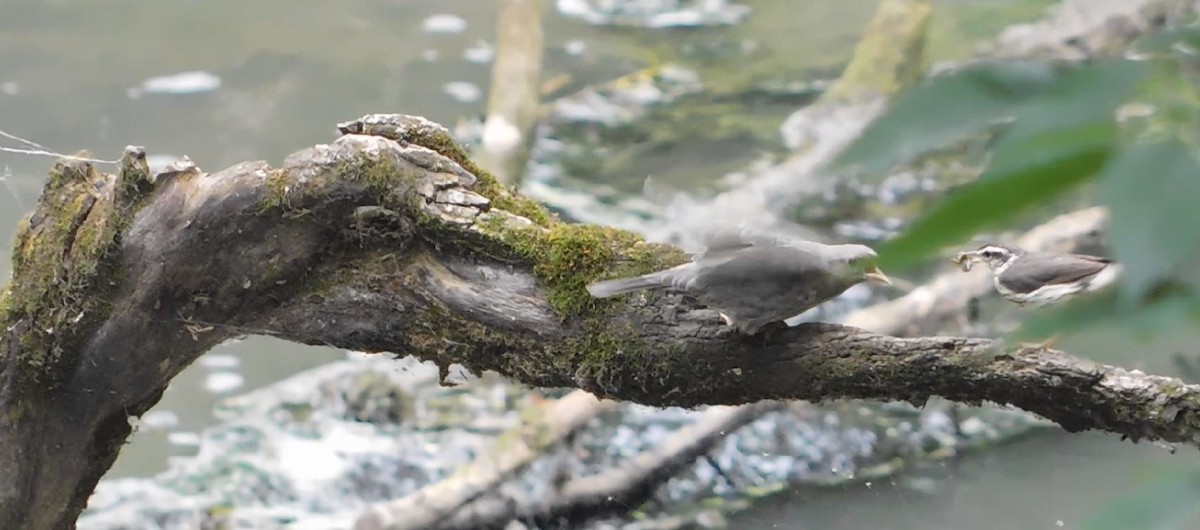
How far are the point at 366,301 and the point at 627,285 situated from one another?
0.59 m

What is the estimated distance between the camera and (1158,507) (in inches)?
18.3

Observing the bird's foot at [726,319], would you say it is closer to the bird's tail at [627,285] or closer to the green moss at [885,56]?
the bird's tail at [627,285]

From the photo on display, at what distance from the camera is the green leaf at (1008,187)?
0.45 meters

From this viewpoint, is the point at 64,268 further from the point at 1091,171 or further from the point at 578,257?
the point at 1091,171

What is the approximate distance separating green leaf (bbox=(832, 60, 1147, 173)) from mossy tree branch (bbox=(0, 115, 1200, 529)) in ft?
4.65

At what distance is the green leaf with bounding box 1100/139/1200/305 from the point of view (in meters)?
0.42

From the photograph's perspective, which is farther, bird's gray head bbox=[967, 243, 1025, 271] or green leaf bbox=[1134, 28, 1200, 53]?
bird's gray head bbox=[967, 243, 1025, 271]

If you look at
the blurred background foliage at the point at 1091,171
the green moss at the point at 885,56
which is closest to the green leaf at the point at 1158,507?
the blurred background foliage at the point at 1091,171

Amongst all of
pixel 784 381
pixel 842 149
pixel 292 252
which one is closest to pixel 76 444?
pixel 292 252

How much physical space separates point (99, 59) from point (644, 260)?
5.41 m

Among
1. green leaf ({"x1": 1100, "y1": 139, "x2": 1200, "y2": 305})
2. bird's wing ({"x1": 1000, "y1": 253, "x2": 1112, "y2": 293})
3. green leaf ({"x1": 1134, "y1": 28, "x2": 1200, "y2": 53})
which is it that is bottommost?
green leaf ({"x1": 1100, "y1": 139, "x2": 1200, "y2": 305})

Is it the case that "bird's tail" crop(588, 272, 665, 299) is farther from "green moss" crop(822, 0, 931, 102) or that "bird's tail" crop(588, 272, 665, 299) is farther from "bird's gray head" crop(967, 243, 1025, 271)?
"green moss" crop(822, 0, 931, 102)

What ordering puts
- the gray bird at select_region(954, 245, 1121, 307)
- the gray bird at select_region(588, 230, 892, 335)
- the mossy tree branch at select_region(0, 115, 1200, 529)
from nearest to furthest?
1. the gray bird at select_region(588, 230, 892, 335)
2. the mossy tree branch at select_region(0, 115, 1200, 529)
3. the gray bird at select_region(954, 245, 1121, 307)

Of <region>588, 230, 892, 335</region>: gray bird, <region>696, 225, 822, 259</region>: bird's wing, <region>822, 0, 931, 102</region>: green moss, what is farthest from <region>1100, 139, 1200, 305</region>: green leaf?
<region>822, 0, 931, 102</region>: green moss
